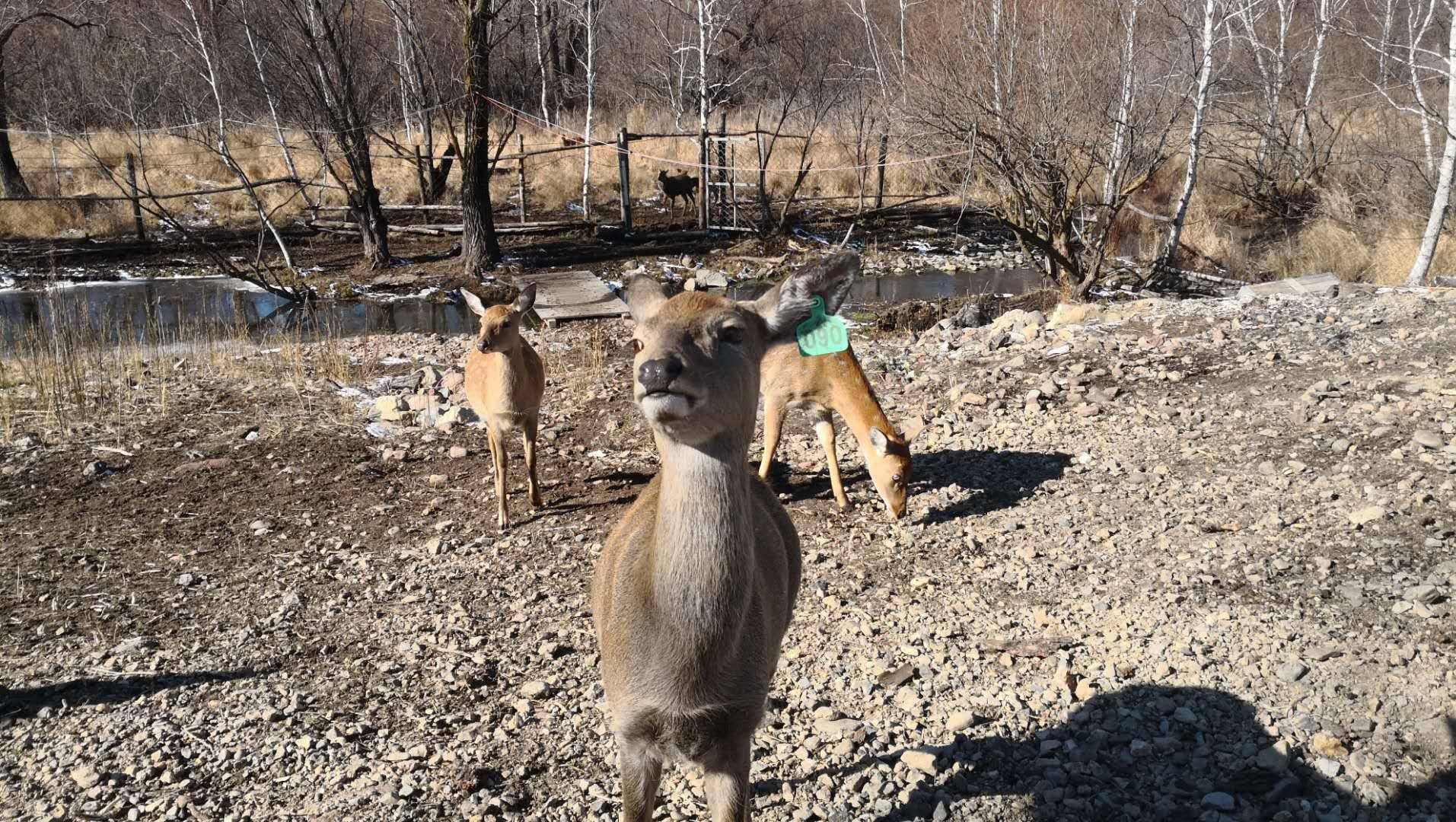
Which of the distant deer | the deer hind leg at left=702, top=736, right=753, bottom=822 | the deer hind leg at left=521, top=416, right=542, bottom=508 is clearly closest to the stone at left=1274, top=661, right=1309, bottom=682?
the deer hind leg at left=702, top=736, right=753, bottom=822

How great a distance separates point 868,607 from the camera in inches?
244

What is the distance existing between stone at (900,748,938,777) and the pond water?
34.1ft

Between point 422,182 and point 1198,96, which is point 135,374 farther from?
point 1198,96

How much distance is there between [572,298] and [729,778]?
41.2ft

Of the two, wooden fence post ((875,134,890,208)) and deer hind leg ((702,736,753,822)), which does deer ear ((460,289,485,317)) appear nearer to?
deer hind leg ((702,736,753,822))

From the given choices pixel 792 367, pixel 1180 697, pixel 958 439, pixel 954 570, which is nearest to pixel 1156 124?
pixel 958 439

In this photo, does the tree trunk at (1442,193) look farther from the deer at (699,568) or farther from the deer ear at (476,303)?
the deer at (699,568)

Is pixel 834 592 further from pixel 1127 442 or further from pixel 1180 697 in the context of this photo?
pixel 1127 442

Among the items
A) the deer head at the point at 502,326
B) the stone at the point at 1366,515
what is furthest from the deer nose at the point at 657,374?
the stone at the point at 1366,515

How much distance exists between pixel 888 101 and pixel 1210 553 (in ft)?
54.5

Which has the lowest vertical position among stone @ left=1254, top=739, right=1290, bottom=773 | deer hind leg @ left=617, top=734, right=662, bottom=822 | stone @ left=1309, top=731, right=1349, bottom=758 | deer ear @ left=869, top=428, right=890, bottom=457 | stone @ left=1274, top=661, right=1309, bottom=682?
stone @ left=1254, top=739, right=1290, bottom=773

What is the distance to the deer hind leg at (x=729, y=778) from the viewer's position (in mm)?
3537

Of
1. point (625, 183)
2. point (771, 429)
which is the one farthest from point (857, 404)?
point (625, 183)

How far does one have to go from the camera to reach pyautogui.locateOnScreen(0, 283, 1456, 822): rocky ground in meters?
4.54
